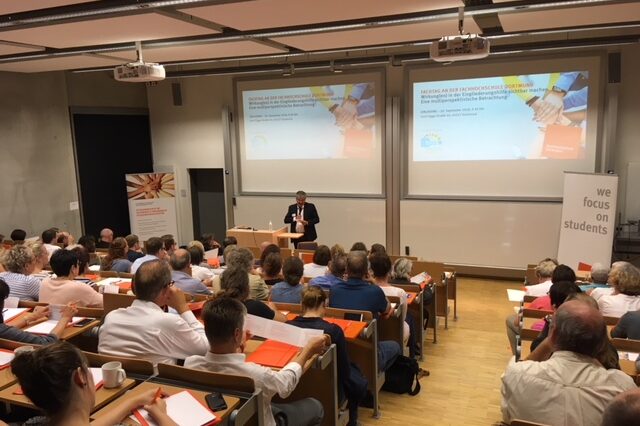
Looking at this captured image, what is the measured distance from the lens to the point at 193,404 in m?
2.28

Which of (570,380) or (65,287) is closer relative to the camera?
(570,380)

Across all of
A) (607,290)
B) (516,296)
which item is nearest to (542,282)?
(516,296)

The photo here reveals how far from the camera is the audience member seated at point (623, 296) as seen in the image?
384cm

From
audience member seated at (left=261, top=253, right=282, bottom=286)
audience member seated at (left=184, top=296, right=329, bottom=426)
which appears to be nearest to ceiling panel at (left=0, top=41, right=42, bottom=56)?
audience member seated at (left=261, top=253, right=282, bottom=286)

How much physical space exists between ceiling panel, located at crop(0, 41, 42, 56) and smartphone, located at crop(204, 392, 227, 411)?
536cm

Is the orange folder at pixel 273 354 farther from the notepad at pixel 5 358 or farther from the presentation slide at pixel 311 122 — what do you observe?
the presentation slide at pixel 311 122

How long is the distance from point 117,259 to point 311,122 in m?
4.40

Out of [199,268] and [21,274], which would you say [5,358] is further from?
[199,268]

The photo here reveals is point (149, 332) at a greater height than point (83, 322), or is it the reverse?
point (149, 332)

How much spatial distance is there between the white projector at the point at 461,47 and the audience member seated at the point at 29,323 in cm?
368

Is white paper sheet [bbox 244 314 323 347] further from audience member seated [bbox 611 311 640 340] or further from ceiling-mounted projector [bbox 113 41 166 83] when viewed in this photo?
ceiling-mounted projector [bbox 113 41 166 83]

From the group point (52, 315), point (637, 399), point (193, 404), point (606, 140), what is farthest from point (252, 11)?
point (606, 140)

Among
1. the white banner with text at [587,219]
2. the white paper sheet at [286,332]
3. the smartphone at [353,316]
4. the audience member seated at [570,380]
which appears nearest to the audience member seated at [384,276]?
the smartphone at [353,316]

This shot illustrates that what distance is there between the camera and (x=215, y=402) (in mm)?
2303
